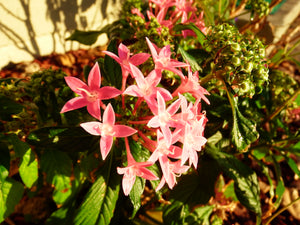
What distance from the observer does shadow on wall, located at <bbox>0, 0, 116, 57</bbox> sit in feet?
5.81

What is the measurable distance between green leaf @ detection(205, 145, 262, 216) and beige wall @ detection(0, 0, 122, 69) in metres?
1.64

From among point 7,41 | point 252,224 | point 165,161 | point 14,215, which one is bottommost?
point 14,215

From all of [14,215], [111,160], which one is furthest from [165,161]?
[14,215]

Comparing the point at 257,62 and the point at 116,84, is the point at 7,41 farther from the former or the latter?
the point at 257,62

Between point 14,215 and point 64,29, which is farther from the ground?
point 64,29

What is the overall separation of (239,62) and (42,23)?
177cm

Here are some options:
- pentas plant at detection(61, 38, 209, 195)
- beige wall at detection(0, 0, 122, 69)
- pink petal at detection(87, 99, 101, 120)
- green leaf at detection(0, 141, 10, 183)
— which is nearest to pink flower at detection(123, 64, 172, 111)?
pentas plant at detection(61, 38, 209, 195)

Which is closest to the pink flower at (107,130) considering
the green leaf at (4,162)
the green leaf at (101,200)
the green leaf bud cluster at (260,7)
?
the green leaf at (101,200)

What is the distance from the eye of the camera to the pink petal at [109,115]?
67cm

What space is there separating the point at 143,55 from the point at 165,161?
350 mm

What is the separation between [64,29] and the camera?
2.10m

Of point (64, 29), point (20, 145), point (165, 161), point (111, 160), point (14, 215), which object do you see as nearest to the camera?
point (165, 161)

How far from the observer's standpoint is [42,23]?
6.36ft

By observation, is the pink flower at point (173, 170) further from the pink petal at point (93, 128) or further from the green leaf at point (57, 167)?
the green leaf at point (57, 167)
